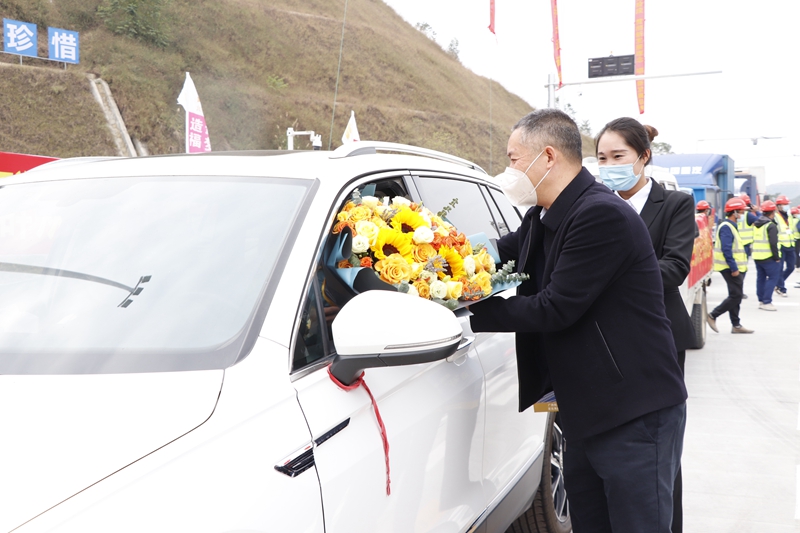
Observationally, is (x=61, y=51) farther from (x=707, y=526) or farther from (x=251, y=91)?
(x=707, y=526)

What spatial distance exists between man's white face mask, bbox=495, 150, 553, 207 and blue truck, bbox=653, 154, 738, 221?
55.7ft

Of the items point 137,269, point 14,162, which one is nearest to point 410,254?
point 137,269

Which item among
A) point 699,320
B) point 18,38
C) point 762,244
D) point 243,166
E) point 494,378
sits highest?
point 18,38

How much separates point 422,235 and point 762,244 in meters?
12.1

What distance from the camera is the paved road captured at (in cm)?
413

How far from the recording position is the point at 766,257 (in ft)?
41.6

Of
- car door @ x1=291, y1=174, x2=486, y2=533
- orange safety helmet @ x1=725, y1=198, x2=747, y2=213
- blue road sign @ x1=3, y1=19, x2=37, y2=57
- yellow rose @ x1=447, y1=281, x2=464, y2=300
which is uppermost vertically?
blue road sign @ x1=3, y1=19, x2=37, y2=57

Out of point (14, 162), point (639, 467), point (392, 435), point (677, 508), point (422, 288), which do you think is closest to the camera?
point (392, 435)

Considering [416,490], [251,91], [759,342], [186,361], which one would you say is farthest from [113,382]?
[251,91]

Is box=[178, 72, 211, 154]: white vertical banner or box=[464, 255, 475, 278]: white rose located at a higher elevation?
box=[178, 72, 211, 154]: white vertical banner

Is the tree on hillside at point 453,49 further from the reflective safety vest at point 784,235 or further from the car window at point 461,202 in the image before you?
the car window at point 461,202

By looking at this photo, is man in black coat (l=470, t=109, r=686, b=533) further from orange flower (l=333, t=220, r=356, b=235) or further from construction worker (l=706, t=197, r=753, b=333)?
construction worker (l=706, t=197, r=753, b=333)

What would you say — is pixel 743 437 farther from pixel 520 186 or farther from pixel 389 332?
pixel 389 332

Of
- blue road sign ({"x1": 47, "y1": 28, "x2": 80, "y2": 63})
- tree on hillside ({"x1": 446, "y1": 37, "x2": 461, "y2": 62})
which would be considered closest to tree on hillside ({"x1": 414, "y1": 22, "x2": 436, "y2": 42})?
tree on hillside ({"x1": 446, "y1": 37, "x2": 461, "y2": 62})
